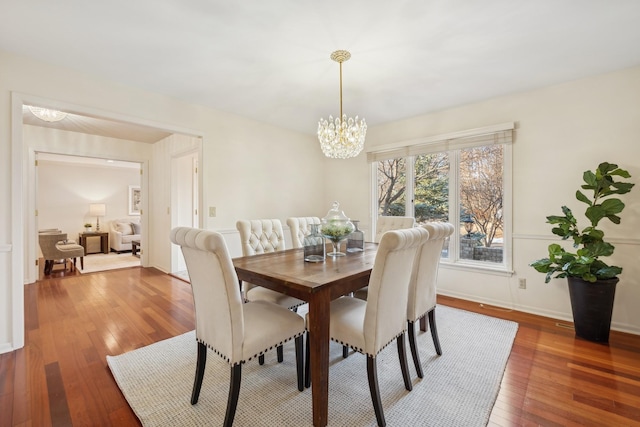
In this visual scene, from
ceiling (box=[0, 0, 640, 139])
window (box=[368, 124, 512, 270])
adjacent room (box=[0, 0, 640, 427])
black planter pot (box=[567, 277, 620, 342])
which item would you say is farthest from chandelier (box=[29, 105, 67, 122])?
black planter pot (box=[567, 277, 620, 342])

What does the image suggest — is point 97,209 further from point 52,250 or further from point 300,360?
point 300,360

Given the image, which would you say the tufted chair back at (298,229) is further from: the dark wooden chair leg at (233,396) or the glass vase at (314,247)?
the dark wooden chair leg at (233,396)

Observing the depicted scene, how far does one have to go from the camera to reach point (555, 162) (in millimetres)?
2922

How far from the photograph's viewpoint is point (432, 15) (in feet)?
6.01

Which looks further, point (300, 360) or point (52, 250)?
point (52, 250)

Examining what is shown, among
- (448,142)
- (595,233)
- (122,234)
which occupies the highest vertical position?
(448,142)

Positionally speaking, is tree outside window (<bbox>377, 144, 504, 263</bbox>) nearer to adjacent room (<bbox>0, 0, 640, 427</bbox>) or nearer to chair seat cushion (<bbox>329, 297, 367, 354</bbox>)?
adjacent room (<bbox>0, 0, 640, 427</bbox>)

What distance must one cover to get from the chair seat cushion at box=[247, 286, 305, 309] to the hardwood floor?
39.4 inches

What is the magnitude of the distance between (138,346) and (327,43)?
2.96 meters

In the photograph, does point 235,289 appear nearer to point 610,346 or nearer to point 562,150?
point 610,346

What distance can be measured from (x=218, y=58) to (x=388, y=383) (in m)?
2.89

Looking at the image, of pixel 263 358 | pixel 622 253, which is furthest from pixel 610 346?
pixel 263 358

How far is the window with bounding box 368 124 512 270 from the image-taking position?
334 cm

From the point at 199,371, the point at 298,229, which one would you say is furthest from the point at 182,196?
the point at 199,371
